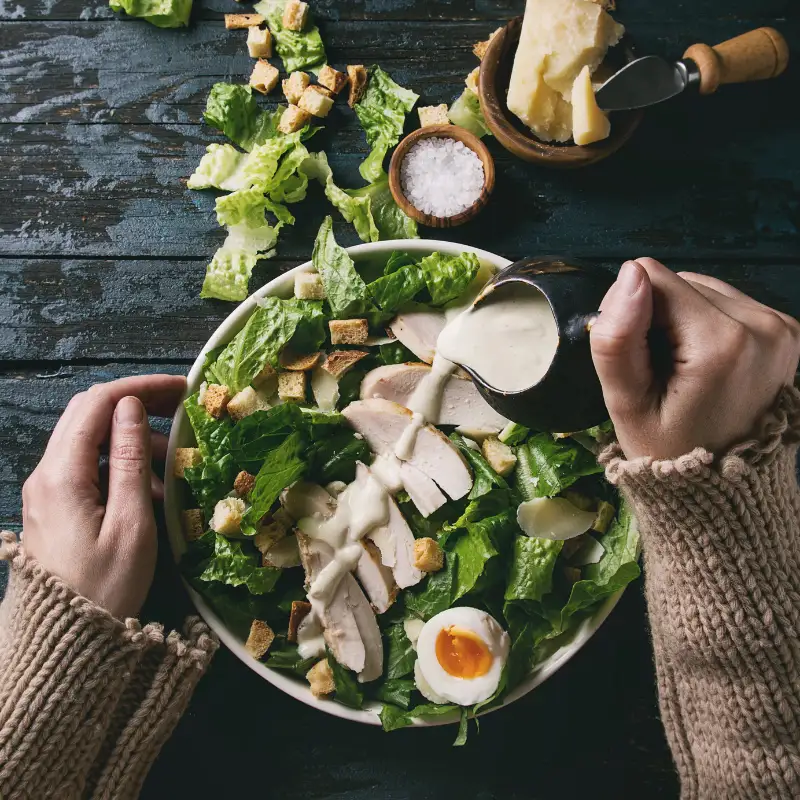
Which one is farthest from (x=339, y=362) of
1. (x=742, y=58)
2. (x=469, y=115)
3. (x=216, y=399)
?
(x=742, y=58)

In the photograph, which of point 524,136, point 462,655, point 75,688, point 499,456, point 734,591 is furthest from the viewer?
point 524,136

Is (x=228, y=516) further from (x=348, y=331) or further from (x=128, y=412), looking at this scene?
(x=348, y=331)

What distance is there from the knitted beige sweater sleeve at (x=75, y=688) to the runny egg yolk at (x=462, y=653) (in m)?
0.56

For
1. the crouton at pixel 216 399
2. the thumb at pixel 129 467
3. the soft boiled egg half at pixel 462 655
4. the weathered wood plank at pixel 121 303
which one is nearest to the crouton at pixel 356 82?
the weathered wood plank at pixel 121 303

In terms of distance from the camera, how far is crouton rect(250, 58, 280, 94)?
216 centimetres

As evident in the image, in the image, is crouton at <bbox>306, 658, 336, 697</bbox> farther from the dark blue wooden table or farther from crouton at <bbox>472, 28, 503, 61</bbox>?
crouton at <bbox>472, 28, 503, 61</bbox>

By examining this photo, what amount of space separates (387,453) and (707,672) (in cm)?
87

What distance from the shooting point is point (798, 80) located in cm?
218

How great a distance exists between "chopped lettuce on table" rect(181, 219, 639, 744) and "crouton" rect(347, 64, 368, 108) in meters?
0.44

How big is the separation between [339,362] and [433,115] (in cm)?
73

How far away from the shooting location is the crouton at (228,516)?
6.04 feet

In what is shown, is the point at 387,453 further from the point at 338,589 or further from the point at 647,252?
the point at 647,252

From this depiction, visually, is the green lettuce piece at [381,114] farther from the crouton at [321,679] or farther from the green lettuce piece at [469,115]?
the crouton at [321,679]

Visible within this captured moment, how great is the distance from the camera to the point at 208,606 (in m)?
1.88
